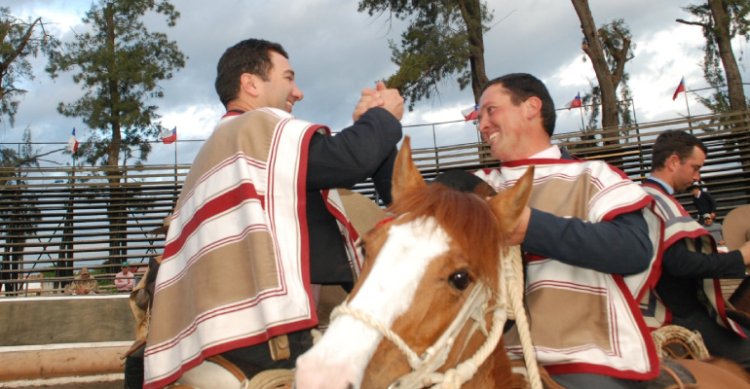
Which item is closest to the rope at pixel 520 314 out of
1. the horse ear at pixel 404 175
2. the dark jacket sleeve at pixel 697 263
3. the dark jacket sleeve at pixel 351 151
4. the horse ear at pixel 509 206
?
the horse ear at pixel 509 206

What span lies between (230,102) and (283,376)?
1257mm

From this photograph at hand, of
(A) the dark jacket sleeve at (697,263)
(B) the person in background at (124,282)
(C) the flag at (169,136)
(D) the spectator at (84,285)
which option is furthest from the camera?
→ (C) the flag at (169,136)

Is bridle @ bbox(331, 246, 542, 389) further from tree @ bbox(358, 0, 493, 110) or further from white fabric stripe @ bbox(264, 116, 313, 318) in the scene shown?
tree @ bbox(358, 0, 493, 110)

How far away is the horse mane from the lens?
1.84 metres

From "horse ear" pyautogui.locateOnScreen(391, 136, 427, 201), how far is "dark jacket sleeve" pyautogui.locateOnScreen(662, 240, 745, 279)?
72.4 inches

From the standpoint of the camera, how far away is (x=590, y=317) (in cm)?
231

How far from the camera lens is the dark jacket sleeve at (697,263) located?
3299 mm

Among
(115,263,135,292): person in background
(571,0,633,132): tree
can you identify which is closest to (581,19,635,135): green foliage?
(571,0,633,132): tree

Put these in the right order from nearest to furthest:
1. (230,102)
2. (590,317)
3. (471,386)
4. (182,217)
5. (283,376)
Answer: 1. (471,386)
2. (283,376)
3. (590,317)
4. (182,217)
5. (230,102)

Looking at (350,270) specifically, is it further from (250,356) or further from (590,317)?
(590,317)

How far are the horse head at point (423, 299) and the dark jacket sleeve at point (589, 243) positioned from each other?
0.45ft

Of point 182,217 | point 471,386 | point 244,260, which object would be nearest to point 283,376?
point 244,260

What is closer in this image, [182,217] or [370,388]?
Result: [370,388]

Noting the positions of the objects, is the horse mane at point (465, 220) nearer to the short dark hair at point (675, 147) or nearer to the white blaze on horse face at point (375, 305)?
the white blaze on horse face at point (375, 305)
